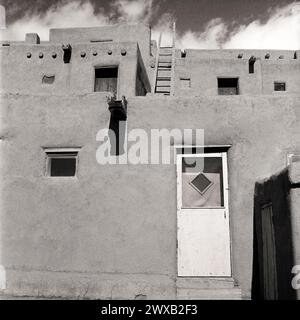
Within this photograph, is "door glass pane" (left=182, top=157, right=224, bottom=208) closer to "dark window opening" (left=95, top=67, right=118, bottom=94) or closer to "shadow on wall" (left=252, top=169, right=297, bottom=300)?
"shadow on wall" (left=252, top=169, right=297, bottom=300)

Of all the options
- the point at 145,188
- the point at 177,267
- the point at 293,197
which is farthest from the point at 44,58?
the point at 293,197

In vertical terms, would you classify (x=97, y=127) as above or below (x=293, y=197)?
above

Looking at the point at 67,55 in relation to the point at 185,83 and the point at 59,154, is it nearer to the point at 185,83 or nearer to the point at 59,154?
the point at 185,83

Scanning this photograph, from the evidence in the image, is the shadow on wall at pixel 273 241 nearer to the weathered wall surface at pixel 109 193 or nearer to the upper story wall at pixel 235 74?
the weathered wall surface at pixel 109 193

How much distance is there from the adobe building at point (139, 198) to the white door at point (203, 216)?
2 cm

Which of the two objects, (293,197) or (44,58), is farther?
(44,58)

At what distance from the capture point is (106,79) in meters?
15.1

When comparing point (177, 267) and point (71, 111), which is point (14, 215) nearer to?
point (71, 111)

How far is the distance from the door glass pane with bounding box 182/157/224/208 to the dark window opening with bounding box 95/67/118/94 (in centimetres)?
769

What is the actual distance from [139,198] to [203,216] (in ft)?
4.11

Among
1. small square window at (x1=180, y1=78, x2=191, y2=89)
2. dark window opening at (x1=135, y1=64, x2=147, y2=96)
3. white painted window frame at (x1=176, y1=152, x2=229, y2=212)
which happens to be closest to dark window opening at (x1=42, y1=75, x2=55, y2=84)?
dark window opening at (x1=135, y1=64, x2=147, y2=96)

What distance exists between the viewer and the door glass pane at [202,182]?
7648 millimetres

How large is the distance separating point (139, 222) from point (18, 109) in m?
3.36

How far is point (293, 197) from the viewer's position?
5254 millimetres
